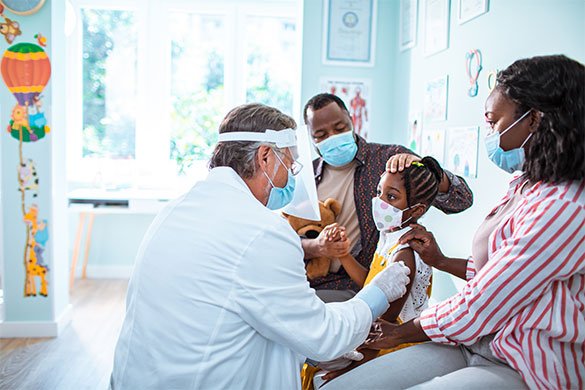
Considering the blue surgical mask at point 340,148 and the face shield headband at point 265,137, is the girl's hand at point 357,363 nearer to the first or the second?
the face shield headband at point 265,137

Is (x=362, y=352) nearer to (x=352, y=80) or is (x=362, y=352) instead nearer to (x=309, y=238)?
(x=309, y=238)

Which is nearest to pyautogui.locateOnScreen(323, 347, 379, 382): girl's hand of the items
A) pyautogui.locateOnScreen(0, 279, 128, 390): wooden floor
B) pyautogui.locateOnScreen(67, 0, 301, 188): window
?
pyautogui.locateOnScreen(0, 279, 128, 390): wooden floor

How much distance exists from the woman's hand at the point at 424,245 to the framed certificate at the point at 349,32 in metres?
2.42

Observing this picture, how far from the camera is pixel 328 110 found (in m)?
2.00

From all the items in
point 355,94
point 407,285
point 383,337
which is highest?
point 355,94

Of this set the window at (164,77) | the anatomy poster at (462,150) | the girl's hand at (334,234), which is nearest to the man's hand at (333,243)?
the girl's hand at (334,234)

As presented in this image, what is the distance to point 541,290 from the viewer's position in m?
1.04

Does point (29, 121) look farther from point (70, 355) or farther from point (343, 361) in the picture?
point (343, 361)

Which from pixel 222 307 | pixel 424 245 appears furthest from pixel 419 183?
pixel 222 307

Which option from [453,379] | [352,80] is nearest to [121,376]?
[453,379]

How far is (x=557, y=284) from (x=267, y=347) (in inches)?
26.2

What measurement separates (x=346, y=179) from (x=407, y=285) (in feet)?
2.07

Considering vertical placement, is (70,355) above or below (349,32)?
below

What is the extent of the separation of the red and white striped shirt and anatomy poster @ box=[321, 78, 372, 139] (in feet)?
8.79
